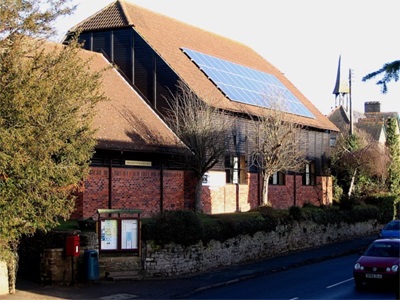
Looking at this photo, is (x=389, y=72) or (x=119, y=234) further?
(x=119, y=234)

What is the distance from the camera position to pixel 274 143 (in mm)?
33469

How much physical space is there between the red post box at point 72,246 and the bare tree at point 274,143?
15.9 m

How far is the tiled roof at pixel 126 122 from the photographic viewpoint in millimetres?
27312

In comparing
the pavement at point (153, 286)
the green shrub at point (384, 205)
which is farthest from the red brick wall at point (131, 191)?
the green shrub at point (384, 205)

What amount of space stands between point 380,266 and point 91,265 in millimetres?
8731

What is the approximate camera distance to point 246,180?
119 ft

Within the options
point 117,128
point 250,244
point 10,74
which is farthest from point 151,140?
point 10,74

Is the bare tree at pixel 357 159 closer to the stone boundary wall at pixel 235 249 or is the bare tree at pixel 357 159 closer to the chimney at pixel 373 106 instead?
the stone boundary wall at pixel 235 249

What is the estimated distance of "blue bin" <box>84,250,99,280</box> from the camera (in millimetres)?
19641

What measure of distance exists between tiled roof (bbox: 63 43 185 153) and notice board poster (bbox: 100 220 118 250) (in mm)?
5444

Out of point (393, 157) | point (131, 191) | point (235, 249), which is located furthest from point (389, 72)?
point (393, 157)

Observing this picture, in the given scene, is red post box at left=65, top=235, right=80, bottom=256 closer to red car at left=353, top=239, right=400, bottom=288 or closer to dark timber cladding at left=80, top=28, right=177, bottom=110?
red car at left=353, top=239, right=400, bottom=288

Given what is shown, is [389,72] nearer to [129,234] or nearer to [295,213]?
[129,234]

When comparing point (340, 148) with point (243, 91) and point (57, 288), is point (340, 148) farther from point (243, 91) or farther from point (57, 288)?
point (57, 288)
